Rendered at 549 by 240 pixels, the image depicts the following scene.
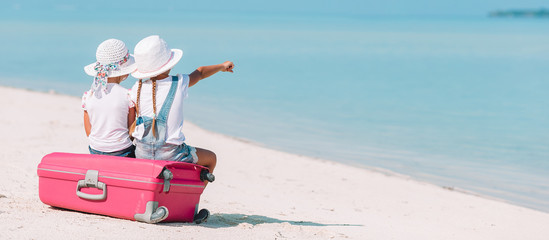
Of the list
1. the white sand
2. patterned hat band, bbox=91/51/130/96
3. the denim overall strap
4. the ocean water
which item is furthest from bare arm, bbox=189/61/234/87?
the ocean water

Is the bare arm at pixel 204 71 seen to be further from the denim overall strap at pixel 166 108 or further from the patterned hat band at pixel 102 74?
the patterned hat band at pixel 102 74

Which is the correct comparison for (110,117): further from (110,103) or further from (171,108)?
(171,108)

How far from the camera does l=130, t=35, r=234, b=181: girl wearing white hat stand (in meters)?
4.32

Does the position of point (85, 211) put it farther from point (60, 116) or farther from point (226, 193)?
point (60, 116)

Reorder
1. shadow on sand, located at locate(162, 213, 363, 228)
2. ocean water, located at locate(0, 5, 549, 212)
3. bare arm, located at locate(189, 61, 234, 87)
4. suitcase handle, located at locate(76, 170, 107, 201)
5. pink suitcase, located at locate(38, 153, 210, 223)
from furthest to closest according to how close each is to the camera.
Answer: ocean water, located at locate(0, 5, 549, 212) → shadow on sand, located at locate(162, 213, 363, 228) → bare arm, located at locate(189, 61, 234, 87) → suitcase handle, located at locate(76, 170, 107, 201) → pink suitcase, located at locate(38, 153, 210, 223)

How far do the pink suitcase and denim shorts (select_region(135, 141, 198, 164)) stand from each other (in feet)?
0.39

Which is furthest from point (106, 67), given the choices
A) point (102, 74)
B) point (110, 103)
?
point (110, 103)

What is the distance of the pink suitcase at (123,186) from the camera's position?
13.5 feet

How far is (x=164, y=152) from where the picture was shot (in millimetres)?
4391

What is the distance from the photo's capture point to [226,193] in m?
6.65

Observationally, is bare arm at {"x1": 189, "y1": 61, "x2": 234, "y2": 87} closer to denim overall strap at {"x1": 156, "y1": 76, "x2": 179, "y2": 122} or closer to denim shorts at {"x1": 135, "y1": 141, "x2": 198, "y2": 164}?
denim overall strap at {"x1": 156, "y1": 76, "x2": 179, "y2": 122}

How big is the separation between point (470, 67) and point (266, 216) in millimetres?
26594

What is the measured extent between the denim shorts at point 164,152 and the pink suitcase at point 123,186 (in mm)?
119

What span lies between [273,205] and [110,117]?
2.27 meters
